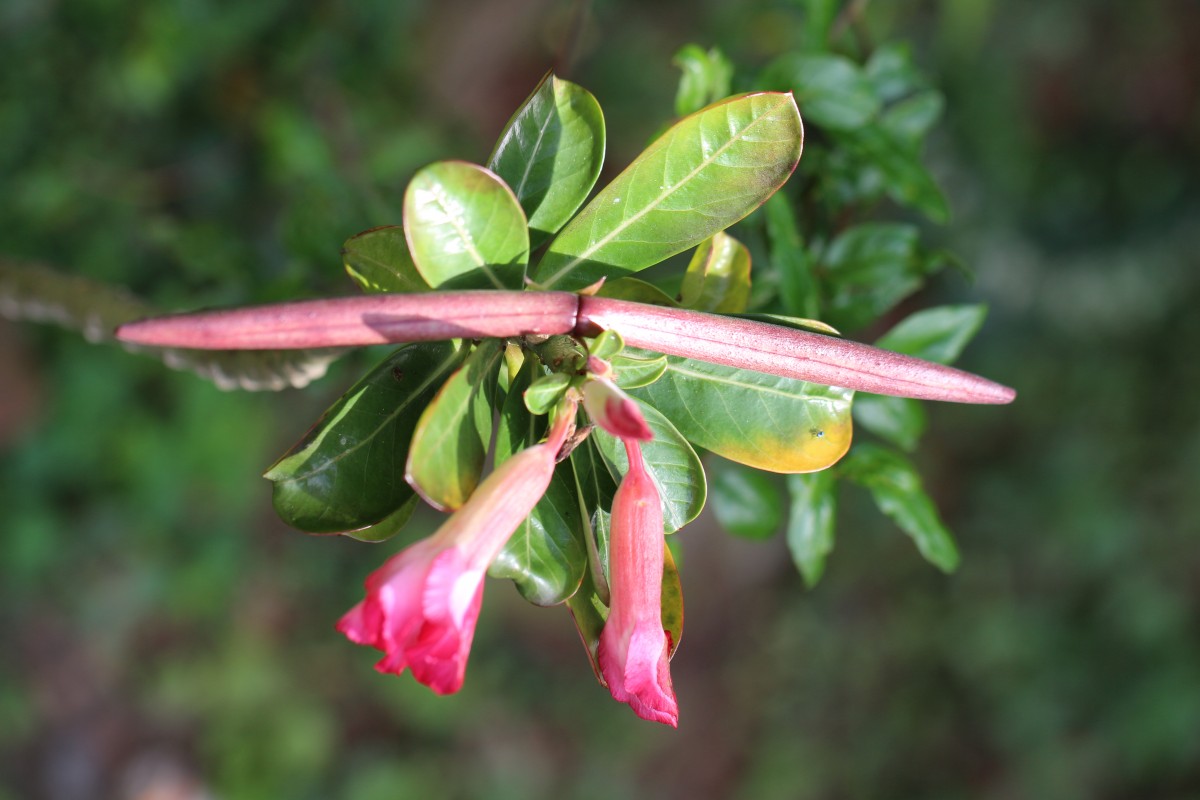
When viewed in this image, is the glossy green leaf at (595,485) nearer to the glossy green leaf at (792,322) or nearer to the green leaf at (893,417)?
the glossy green leaf at (792,322)

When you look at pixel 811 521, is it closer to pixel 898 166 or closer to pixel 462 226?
pixel 898 166

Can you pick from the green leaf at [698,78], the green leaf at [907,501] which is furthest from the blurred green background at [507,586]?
the green leaf at [907,501]

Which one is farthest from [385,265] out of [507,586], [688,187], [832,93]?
[507,586]

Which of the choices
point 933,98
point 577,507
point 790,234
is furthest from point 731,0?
point 577,507

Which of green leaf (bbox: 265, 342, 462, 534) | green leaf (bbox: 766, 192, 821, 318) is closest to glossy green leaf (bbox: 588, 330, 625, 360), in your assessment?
green leaf (bbox: 265, 342, 462, 534)

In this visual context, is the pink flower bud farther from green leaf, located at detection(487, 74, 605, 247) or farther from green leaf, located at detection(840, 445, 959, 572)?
green leaf, located at detection(840, 445, 959, 572)

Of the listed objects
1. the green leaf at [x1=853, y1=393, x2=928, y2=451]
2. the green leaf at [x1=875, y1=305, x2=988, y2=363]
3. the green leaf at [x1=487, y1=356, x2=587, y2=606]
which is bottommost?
the green leaf at [x1=853, y1=393, x2=928, y2=451]
